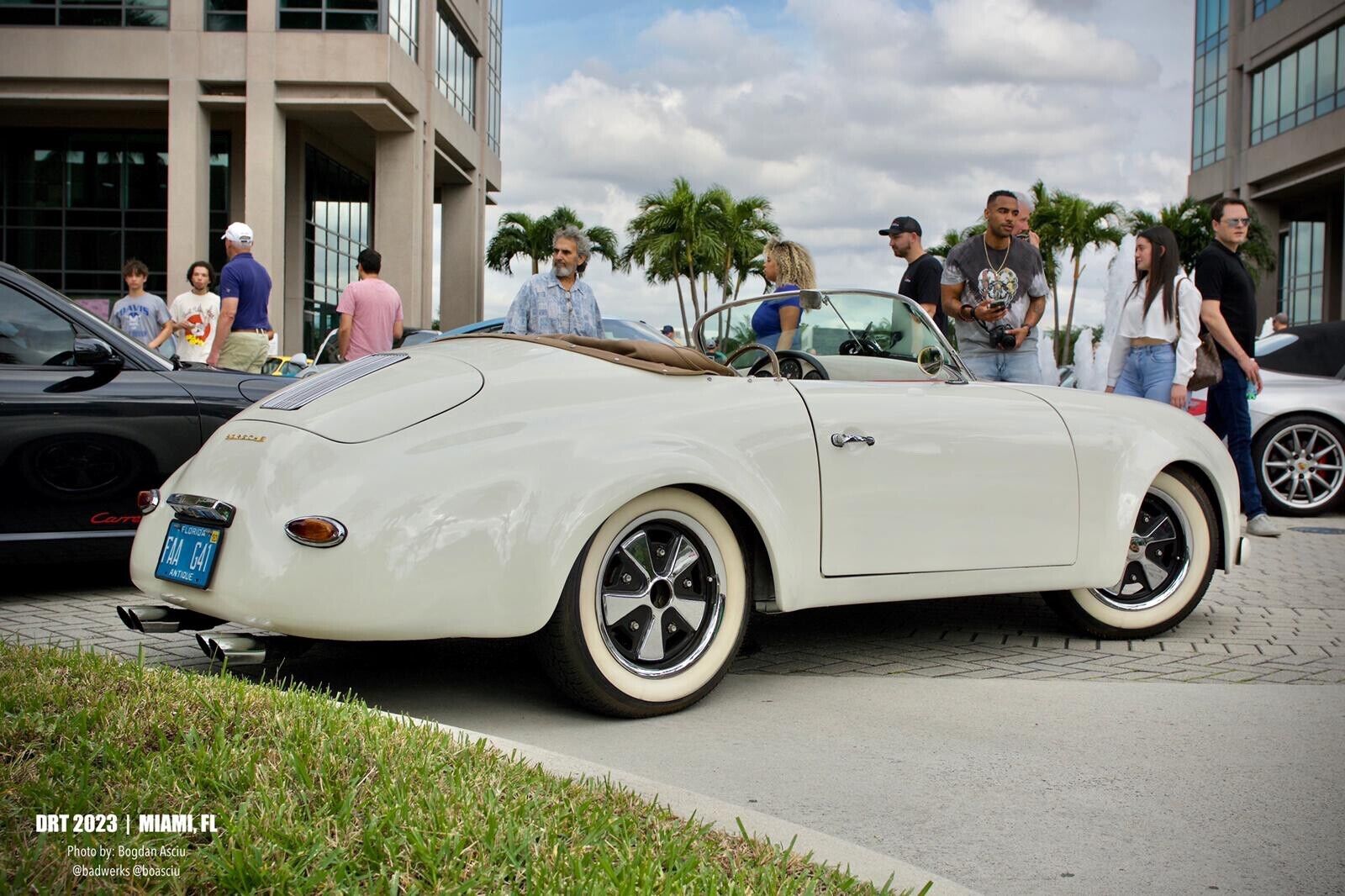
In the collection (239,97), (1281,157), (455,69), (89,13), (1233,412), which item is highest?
(455,69)

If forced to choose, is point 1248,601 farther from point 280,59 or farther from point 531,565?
point 280,59

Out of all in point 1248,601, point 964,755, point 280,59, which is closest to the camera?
point 964,755

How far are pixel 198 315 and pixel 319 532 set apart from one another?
25.5 feet

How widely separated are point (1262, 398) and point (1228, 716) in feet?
22.6

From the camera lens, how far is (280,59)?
2894cm

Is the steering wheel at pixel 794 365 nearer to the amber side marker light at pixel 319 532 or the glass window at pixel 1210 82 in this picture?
the amber side marker light at pixel 319 532

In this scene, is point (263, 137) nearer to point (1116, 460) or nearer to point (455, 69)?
point (455, 69)

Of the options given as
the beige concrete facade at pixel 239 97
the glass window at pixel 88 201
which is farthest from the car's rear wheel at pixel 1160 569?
the glass window at pixel 88 201

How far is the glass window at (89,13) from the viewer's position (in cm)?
2880

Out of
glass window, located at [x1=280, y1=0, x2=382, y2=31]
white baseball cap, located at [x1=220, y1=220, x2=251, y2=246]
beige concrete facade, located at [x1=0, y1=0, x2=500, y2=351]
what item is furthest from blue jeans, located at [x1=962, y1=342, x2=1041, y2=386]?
glass window, located at [x1=280, y1=0, x2=382, y2=31]

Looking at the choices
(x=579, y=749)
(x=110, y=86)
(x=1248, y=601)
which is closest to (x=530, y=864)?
(x=579, y=749)

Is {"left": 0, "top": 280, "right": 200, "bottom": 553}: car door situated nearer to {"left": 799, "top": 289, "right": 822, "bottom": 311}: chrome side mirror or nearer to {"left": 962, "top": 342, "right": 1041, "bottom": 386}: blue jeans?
{"left": 799, "top": 289, "right": 822, "bottom": 311}: chrome side mirror

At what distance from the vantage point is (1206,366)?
816cm

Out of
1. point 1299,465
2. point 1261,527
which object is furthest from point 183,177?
point 1261,527
